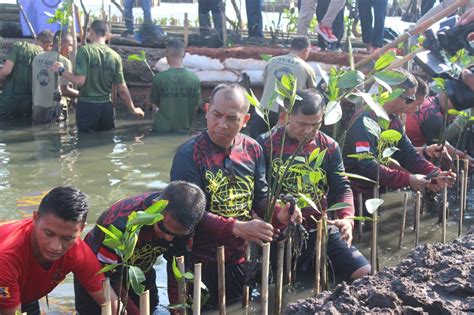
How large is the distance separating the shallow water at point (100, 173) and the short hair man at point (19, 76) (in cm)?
26

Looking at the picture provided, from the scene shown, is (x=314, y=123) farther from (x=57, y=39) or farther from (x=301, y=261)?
(x=57, y=39)

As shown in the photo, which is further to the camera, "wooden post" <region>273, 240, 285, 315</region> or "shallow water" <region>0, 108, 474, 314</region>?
"shallow water" <region>0, 108, 474, 314</region>

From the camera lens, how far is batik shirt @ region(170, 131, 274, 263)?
4.56 meters

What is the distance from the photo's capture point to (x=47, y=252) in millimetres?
3652

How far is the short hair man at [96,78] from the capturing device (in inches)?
378

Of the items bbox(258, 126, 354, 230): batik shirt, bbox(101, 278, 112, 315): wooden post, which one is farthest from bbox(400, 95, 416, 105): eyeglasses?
bbox(101, 278, 112, 315): wooden post

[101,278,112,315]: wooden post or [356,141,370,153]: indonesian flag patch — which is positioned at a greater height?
[356,141,370,153]: indonesian flag patch

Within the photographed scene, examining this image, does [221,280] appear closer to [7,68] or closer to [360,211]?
[360,211]

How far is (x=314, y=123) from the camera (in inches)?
202

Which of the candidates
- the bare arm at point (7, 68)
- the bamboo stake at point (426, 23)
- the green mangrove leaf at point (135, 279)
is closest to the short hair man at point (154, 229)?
the green mangrove leaf at point (135, 279)

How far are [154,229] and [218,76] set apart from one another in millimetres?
7904

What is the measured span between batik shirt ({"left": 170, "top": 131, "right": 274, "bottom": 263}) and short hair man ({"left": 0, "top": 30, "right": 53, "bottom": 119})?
21.0ft

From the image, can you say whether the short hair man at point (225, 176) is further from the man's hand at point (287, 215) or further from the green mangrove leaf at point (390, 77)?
the green mangrove leaf at point (390, 77)

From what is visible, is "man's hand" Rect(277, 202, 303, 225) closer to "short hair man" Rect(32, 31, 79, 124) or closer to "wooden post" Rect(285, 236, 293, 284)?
"wooden post" Rect(285, 236, 293, 284)
